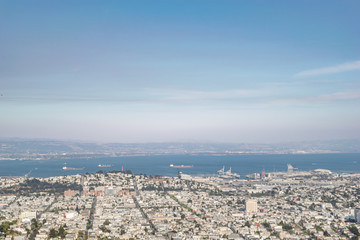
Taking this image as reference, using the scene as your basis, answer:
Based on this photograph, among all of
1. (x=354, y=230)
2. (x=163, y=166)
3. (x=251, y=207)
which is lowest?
(x=354, y=230)

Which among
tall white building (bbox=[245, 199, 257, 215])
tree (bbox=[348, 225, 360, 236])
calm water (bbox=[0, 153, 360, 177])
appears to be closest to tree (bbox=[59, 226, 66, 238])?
tall white building (bbox=[245, 199, 257, 215])

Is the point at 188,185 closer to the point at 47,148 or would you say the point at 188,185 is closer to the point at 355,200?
the point at 355,200

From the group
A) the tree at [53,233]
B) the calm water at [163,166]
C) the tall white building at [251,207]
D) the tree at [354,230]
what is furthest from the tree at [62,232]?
the calm water at [163,166]

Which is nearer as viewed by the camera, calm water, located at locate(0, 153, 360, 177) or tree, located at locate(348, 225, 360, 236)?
tree, located at locate(348, 225, 360, 236)

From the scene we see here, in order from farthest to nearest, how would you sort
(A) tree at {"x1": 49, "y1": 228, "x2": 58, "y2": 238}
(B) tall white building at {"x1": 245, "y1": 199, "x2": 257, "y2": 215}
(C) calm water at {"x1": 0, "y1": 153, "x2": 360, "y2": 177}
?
1. (C) calm water at {"x1": 0, "y1": 153, "x2": 360, "y2": 177}
2. (B) tall white building at {"x1": 245, "y1": 199, "x2": 257, "y2": 215}
3. (A) tree at {"x1": 49, "y1": 228, "x2": 58, "y2": 238}

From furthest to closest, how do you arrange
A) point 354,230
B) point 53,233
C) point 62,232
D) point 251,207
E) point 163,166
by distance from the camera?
point 163,166 < point 251,207 < point 354,230 < point 62,232 < point 53,233

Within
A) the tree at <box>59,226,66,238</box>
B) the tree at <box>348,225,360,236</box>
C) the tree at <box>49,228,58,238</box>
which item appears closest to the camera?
the tree at <box>49,228,58,238</box>

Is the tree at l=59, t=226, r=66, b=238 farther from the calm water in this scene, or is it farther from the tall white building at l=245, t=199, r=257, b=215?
the calm water

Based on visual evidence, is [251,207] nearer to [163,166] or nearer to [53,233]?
[53,233]

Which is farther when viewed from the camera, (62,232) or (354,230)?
(354,230)

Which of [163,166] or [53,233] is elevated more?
[163,166]

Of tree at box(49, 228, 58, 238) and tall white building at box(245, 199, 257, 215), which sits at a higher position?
tall white building at box(245, 199, 257, 215)

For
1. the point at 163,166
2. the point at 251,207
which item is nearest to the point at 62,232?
the point at 251,207
